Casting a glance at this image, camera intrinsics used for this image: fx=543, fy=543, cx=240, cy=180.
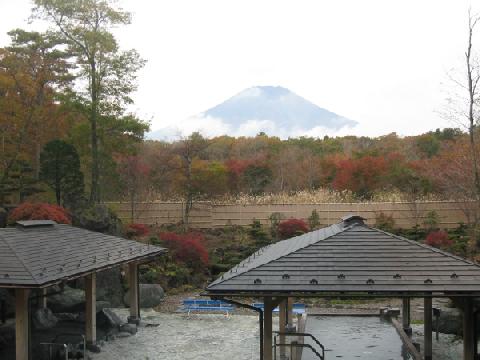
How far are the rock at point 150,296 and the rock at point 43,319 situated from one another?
11.4 feet

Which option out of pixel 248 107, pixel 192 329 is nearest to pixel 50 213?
pixel 192 329

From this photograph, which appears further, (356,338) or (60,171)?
(60,171)

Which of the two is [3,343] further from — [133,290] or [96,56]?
[96,56]

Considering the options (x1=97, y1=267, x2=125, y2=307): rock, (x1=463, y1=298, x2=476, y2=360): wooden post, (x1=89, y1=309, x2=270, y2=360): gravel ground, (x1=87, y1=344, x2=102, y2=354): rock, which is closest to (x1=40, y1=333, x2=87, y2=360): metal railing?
(x1=87, y1=344, x2=102, y2=354): rock

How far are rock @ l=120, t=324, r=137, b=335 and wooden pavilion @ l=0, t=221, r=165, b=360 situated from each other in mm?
558

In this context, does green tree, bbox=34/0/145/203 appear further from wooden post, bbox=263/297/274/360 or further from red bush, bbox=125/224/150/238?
wooden post, bbox=263/297/274/360

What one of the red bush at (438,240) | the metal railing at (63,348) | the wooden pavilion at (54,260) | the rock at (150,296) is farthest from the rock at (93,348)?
the red bush at (438,240)

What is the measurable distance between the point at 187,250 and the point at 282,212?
656 cm

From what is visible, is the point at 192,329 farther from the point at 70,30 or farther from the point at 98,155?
the point at 70,30

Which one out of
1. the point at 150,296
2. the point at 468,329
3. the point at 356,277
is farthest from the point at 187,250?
the point at 468,329

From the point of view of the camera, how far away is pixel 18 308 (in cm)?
946

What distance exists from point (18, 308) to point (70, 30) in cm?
1437

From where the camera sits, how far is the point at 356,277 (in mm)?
7820

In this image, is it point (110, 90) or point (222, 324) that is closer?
point (222, 324)
